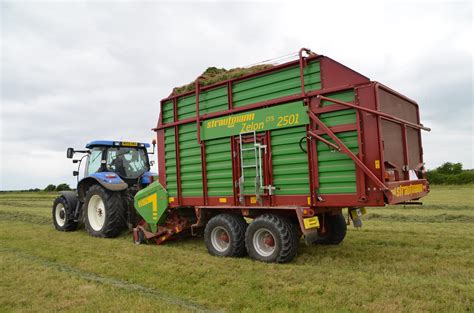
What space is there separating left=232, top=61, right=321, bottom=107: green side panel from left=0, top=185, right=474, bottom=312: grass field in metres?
2.64

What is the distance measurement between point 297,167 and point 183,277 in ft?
7.60

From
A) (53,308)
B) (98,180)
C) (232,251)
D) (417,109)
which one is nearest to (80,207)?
(98,180)

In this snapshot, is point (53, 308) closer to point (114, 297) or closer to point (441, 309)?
point (114, 297)

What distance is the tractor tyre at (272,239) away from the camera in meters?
5.86

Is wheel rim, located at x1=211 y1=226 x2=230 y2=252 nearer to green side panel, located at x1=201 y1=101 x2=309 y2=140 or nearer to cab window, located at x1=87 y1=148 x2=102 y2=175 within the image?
green side panel, located at x1=201 y1=101 x2=309 y2=140

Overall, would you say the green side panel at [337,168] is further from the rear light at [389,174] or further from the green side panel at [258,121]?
the green side panel at [258,121]

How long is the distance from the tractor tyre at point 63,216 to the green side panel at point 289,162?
22.4 ft

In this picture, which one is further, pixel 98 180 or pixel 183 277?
pixel 98 180

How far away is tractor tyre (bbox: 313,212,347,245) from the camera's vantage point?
24.2ft

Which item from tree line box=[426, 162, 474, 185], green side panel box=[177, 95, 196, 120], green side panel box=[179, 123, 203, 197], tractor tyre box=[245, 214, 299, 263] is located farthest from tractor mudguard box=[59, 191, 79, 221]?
tree line box=[426, 162, 474, 185]

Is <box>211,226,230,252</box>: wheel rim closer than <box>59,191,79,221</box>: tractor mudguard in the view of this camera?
Yes

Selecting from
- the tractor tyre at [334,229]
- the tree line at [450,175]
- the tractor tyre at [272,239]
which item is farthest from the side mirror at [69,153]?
the tree line at [450,175]

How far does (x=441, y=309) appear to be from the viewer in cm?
379

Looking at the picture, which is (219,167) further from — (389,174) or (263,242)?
(389,174)
